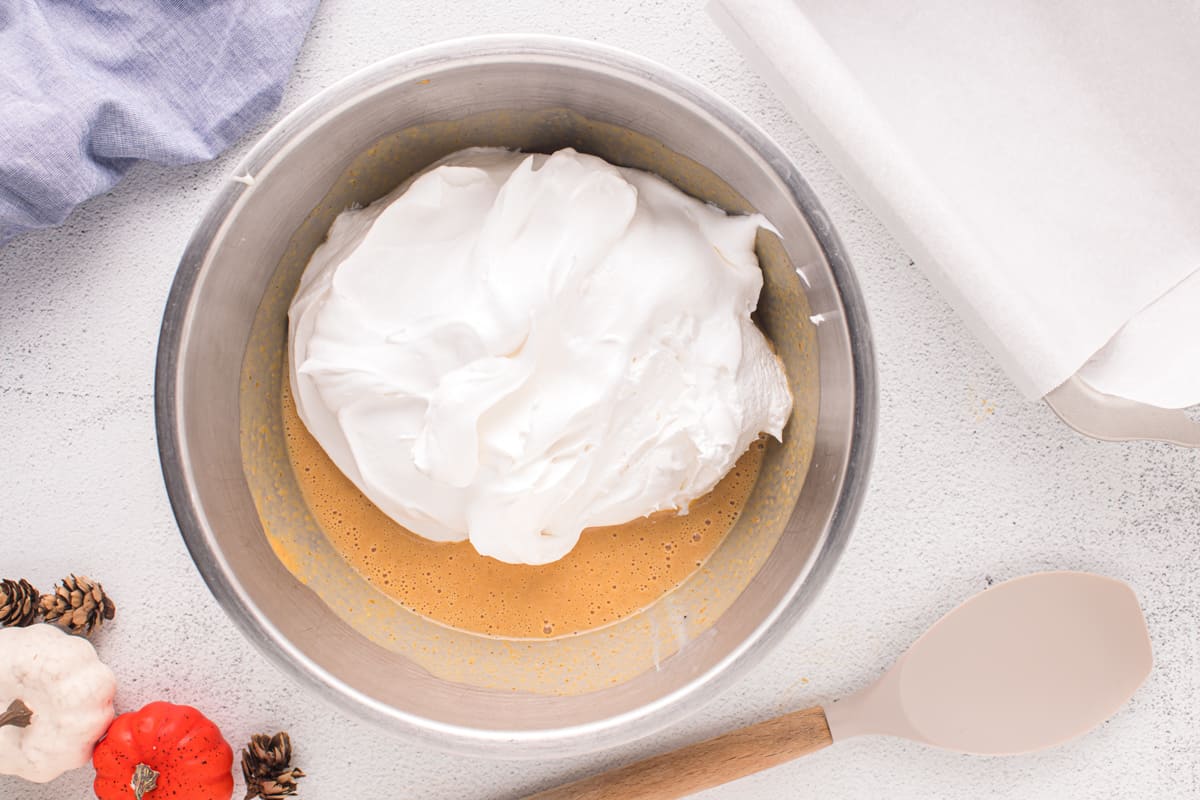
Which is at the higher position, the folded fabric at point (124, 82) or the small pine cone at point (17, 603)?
the folded fabric at point (124, 82)

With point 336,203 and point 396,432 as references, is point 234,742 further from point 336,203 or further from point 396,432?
point 336,203

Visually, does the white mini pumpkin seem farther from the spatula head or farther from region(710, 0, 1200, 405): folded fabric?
region(710, 0, 1200, 405): folded fabric

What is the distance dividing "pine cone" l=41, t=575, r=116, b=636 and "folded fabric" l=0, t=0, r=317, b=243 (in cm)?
40

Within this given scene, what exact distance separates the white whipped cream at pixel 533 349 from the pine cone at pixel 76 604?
35 centimetres

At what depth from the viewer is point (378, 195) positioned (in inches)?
41.3

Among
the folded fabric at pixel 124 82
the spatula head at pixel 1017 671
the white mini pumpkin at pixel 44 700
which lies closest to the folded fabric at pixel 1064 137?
the spatula head at pixel 1017 671

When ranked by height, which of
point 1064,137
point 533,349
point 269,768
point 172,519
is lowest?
point 269,768

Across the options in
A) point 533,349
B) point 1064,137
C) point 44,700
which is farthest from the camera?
point 1064,137

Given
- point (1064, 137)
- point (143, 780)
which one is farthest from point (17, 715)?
point (1064, 137)

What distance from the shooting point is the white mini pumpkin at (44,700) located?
103 cm

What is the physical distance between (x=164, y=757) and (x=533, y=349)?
607mm

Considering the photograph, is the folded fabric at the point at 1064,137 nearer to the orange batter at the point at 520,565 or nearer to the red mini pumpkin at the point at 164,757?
the orange batter at the point at 520,565

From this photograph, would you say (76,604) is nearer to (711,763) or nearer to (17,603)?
(17,603)

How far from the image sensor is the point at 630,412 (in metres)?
Result: 0.96
